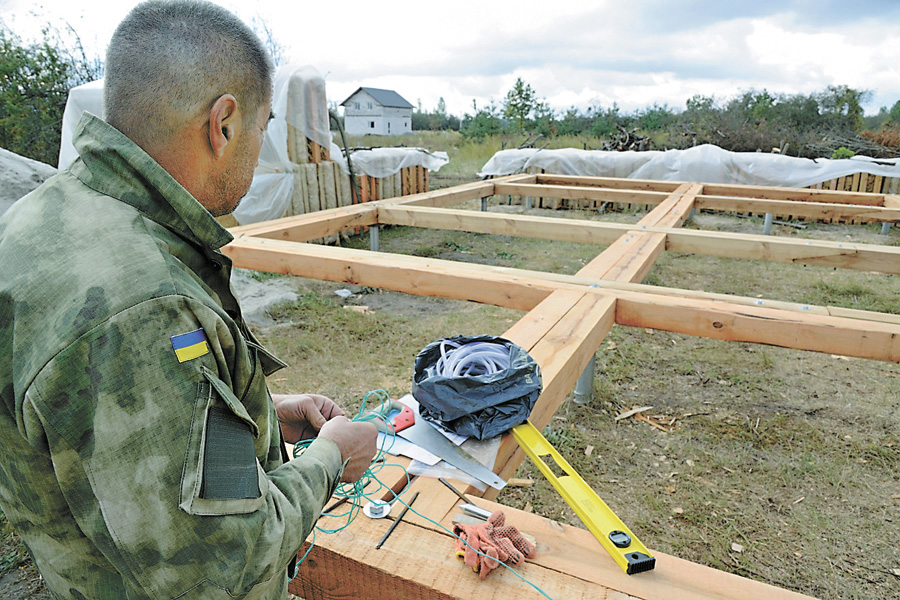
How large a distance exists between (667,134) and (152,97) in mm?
21289

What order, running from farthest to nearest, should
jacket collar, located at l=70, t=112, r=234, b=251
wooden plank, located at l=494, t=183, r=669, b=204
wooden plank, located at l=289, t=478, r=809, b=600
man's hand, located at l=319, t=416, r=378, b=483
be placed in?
wooden plank, located at l=494, t=183, r=669, b=204 → wooden plank, located at l=289, t=478, r=809, b=600 → man's hand, located at l=319, t=416, r=378, b=483 → jacket collar, located at l=70, t=112, r=234, b=251

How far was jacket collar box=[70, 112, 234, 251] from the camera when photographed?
925 millimetres

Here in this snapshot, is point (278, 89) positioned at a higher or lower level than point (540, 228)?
higher

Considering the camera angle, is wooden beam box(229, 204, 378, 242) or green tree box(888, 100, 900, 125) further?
green tree box(888, 100, 900, 125)

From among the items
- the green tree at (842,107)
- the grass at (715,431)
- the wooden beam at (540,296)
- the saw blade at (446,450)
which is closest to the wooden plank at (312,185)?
the grass at (715,431)

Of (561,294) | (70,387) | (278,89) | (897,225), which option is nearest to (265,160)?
(278,89)

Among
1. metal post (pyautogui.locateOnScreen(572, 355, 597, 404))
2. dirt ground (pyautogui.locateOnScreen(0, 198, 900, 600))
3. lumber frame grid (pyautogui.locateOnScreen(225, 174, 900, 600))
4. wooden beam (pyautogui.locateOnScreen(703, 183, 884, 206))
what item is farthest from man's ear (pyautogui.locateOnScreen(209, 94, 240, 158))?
wooden beam (pyautogui.locateOnScreen(703, 183, 884, 206))

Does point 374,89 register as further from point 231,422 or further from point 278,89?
point 231,422

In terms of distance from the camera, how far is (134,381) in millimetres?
775

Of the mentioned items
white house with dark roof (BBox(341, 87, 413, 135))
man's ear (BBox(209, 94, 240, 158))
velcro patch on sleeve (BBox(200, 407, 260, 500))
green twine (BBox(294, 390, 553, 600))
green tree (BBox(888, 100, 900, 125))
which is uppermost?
white house with dark roof (BBox(341, 87, 413, 135))

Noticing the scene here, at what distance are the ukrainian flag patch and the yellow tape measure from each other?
107 centimetres

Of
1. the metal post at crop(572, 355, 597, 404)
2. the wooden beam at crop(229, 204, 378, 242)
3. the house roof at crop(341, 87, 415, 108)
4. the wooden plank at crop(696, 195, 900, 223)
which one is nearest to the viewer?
the metal post at crop(572, 355, 597, 404)

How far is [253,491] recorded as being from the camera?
0.86m

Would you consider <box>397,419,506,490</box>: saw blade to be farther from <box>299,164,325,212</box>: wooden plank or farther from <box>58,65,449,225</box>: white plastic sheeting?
<box>299,164,325,212</box>: wooden plank
